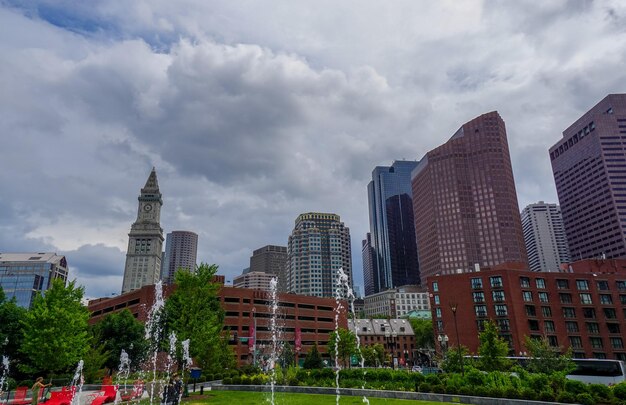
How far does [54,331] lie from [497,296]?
213 ft

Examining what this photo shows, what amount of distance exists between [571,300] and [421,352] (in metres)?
37.1

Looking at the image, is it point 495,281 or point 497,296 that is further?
point 495,281

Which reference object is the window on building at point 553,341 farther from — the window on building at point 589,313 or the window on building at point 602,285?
the window on building at point 602,285

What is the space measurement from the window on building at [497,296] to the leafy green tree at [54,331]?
6255 centimetres

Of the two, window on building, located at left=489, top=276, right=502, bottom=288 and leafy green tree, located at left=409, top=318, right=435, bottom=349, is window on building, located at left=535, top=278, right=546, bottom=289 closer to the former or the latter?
window on building, located at left=489, top=276, right=502, bottom=288

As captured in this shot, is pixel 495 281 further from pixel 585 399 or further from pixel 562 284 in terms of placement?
pixel 585 399

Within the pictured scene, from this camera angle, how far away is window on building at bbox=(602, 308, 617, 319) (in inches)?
2660

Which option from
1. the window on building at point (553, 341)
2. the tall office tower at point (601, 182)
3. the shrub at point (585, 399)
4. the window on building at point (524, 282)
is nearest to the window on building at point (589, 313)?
the window on building at point (553, 341)

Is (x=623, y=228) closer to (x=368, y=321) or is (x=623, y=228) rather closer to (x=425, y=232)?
(x=425, y=232)

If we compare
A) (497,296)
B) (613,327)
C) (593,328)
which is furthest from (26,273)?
(613,327)

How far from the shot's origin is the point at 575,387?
67.9 ft

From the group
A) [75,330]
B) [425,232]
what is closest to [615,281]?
[75,330]

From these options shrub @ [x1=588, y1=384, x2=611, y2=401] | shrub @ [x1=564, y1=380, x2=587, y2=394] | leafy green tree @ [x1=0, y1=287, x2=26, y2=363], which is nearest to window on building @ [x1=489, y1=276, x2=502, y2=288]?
shrub @ [x1=564, y1=380, x2=587, y2=394]

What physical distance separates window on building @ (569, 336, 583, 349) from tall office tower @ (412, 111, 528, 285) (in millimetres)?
92489
